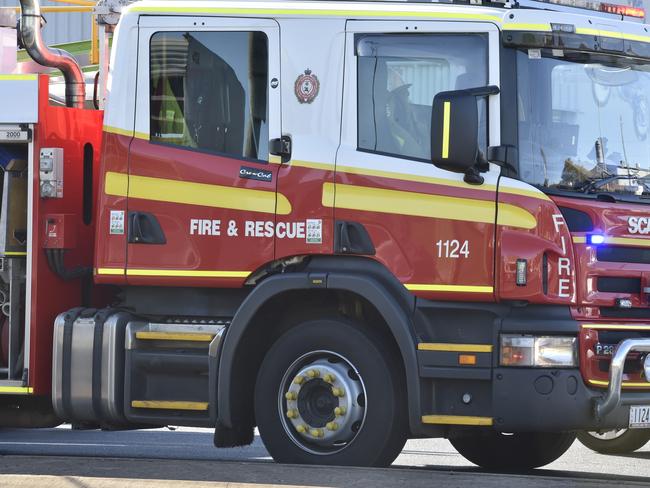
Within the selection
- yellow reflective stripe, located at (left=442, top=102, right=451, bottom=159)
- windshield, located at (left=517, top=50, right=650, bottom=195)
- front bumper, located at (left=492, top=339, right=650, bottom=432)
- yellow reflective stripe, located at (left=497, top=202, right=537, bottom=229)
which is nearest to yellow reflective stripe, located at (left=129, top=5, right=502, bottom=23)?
windshield, located at (left=517, top=50, right=650, bottom=195)

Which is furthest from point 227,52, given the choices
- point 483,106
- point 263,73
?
point 483,106

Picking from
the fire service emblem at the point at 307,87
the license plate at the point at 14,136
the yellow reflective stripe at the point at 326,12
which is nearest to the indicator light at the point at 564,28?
the yellow reflective stripe at the point at 326,12

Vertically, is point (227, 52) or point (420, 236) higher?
point (227, 52)

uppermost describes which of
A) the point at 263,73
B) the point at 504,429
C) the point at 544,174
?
the point at 263,73

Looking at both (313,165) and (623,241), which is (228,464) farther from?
(623,241)

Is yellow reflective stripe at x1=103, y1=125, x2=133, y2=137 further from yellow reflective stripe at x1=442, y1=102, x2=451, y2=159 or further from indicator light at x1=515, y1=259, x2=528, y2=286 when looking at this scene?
indicator light at x1=515, y1=259, x2=528, y2=286

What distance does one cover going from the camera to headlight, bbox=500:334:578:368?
7871 millimetres

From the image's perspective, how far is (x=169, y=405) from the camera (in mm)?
8781

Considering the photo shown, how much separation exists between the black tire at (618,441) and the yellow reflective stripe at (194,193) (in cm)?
387

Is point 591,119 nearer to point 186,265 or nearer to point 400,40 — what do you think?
point 400,40

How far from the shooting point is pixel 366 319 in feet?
28.0

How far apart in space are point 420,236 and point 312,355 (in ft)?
3.26

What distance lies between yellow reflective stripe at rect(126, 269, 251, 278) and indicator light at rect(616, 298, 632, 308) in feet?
7.11

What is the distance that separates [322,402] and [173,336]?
3.50 ft
